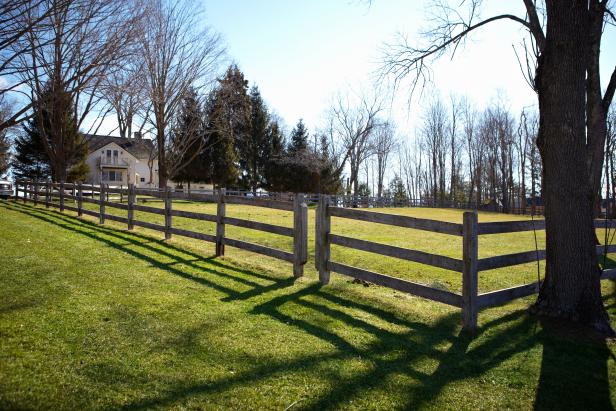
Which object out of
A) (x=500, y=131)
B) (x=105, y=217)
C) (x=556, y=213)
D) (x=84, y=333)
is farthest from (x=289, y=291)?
(x=500, y=131)

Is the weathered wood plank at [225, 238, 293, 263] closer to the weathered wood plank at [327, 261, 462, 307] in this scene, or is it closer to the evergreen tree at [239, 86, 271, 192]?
the weathered wood plank at [327, 261, 462, 307]

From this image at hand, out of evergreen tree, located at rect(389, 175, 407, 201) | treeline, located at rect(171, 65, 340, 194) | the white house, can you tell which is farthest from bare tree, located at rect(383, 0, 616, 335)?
evergreen tree, located at rect(389, 175, 407, 201)

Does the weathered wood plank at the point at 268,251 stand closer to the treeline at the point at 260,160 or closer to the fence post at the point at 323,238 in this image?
the fence post at the point at 323,238

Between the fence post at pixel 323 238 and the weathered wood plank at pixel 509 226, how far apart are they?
2308 mm

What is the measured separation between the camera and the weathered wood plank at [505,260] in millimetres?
5020

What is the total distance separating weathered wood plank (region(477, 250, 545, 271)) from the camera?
502 cm

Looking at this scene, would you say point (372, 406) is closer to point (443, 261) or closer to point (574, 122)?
point (443, 261)

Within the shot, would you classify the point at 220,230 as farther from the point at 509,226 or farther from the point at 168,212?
the point at 509,226

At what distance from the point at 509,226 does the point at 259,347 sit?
11.4 ft

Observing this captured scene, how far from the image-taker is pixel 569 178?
5082mm

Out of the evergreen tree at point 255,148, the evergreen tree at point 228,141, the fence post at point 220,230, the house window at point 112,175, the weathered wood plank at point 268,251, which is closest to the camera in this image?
the weathered wood plank at point 268,251

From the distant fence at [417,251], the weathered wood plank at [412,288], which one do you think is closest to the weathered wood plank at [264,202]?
the distant fence at [417,251]

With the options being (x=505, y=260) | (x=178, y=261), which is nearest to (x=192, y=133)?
(x=178, y=261)

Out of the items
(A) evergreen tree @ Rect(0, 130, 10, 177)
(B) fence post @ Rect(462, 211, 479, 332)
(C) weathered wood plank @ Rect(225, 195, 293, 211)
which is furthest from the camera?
(A) evergreen tree @ Rect(0, 130, 10, 177)
